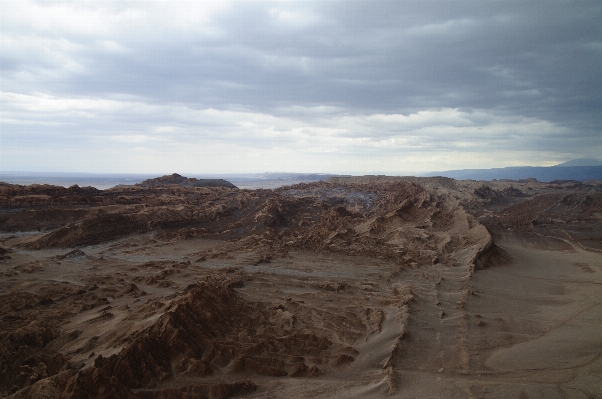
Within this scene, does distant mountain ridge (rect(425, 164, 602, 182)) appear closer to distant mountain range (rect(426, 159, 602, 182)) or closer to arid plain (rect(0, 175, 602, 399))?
distant mountain range (rect(426, 159, 602, 182))

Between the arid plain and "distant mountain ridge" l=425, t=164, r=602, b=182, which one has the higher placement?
"distant mountain ridge" l=425, t=164, r=602, b=182

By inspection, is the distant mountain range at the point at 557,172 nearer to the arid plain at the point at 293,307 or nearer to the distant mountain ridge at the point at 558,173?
the distant mountain ridge at the point at 558,173

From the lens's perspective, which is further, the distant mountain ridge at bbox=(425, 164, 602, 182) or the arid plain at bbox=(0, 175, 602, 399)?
the distant mountain ridge at bbox=(425, 164, 602, 182)

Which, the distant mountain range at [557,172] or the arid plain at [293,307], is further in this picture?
the distant mountain range at [557,172]

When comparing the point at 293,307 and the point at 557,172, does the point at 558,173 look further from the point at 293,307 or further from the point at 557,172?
the point at 293,307

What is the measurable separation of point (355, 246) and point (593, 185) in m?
61.1

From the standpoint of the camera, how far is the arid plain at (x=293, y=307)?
6.06 metres

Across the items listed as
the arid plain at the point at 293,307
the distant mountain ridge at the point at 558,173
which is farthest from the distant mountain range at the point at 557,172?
the arid plain at the point at 293,307

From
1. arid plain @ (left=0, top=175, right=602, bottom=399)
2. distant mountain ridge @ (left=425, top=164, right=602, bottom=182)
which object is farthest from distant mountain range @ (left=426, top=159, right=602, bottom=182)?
arid plain @ (left=0, top=175, right=602, bottom=399)

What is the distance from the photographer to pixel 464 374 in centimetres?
656

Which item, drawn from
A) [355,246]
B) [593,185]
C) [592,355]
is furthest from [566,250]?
[593,185]

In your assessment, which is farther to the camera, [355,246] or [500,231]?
[500,231]

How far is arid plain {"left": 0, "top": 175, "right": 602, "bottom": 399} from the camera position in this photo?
606cm

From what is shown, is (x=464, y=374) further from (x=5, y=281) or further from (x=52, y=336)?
(x=5, y=281)
